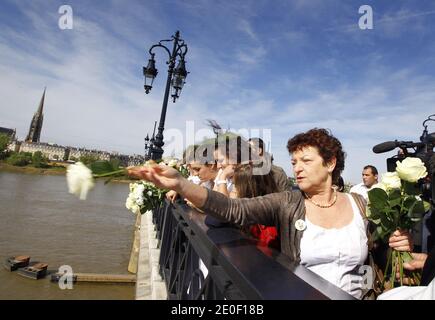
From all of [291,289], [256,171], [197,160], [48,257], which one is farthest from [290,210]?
[48,257]

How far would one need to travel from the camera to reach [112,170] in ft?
5.19

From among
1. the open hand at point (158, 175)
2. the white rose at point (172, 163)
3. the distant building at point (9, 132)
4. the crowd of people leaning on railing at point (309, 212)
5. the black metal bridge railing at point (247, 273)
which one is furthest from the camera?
the distant building at point (9, 132)

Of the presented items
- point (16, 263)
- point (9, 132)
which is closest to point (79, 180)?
point (16, 263)

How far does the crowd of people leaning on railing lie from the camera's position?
1.81 m

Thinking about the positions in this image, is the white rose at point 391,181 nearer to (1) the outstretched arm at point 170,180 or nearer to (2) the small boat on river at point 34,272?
(1) the outstretched arm at point 170,180

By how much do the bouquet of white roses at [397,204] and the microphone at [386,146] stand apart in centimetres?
58

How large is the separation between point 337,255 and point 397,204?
0.45 meters

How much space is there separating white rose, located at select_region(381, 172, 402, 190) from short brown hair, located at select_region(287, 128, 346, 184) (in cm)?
50

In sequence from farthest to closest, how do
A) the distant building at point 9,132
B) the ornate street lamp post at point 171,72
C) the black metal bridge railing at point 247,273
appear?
the distant building at point 9,132, the ornate street lamp post at point 171,72, the black metal bridge railing at point 247,273

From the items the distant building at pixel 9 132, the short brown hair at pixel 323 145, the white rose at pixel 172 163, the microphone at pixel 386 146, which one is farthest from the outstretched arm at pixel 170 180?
the distant building at pixel 9 132

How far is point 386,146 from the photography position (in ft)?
7.70

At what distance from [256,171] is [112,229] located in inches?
959

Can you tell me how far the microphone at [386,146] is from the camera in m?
2.32
